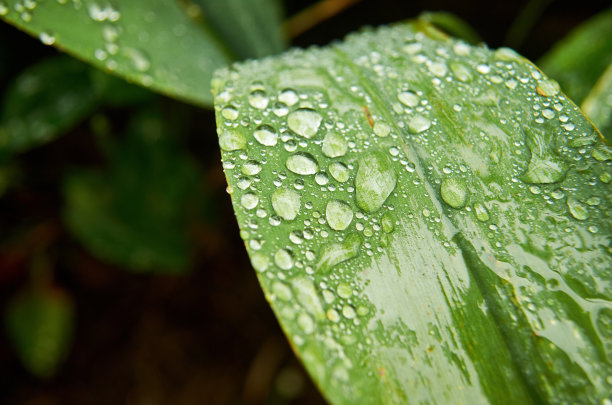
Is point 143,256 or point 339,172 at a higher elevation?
point 339,172

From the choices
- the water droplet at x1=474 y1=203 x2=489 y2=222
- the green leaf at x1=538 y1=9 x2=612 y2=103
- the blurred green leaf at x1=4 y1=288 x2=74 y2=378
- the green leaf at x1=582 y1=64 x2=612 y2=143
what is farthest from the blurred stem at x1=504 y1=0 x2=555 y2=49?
the blurred green leaf at x1=4 y1=288 x2=74 y2=378

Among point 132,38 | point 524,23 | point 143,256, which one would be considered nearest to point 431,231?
point 132,38

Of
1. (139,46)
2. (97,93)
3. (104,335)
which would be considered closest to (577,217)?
(139,46)

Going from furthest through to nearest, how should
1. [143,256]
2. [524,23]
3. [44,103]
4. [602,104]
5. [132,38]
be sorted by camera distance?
[524,23], [143,256], [44,103], [602,104], [132,38]

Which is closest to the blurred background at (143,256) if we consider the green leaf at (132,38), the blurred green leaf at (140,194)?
the blurred green leaf at (140,194)

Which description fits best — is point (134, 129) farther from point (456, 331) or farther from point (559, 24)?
point (559, 24)

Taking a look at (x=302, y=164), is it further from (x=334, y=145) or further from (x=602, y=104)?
(x=602, y=104)
